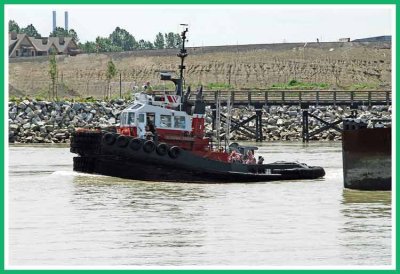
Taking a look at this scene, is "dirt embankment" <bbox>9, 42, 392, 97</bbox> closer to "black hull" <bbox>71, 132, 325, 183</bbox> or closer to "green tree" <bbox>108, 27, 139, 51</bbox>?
"green tree" <bbox>108, 27, 139, 51</bbox>

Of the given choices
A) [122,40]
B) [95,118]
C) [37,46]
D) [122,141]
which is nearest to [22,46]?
[37,46]

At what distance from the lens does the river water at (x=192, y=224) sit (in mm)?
18453

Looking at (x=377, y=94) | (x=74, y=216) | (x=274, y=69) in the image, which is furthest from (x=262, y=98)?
(x=74, y=216)

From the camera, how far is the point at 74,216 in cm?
2400

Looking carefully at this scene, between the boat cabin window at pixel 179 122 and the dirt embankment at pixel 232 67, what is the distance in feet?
221

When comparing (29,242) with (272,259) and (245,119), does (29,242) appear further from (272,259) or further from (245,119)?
(245,119)

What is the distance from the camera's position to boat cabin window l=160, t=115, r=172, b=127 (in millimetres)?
32688

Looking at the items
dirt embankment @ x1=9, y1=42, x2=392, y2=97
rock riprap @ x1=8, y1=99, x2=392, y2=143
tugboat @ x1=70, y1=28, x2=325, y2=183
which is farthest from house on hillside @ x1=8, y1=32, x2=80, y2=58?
tugboat @ x1=70, y1=28, x2=325, y2=183

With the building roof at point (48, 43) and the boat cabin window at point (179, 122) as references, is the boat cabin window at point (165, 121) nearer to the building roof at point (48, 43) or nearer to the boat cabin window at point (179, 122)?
the boat cabin window at point (179, 122)

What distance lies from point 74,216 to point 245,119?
39.8m

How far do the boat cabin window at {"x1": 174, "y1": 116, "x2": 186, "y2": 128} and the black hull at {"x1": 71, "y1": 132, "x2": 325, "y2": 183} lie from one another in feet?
3.25

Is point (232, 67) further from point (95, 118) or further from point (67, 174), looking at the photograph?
point (67, 174)

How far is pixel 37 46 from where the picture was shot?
13025cm

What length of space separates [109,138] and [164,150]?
4.84 feet
